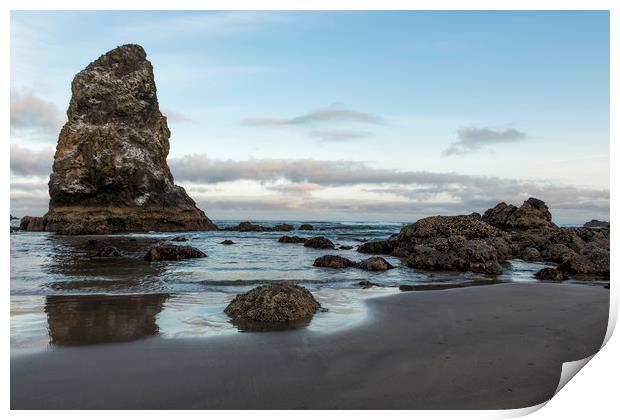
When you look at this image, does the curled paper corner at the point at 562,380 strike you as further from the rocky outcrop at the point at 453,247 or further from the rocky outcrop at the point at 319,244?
the rocky outcrop at the point at 319,244

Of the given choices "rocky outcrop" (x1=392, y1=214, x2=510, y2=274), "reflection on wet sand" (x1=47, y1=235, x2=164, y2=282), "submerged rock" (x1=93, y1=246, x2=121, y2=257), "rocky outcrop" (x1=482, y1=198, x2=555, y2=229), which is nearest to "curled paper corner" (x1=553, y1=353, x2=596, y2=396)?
"rocky outcrop" (x1=392, y1=214, x2=510, y2=274)

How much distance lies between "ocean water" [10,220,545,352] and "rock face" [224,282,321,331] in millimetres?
200

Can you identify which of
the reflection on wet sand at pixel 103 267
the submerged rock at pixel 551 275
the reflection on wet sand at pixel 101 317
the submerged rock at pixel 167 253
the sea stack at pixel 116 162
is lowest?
the submerged rock at pixel 551 275

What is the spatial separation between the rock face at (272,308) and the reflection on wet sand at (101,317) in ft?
3.95

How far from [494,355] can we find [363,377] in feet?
5.30

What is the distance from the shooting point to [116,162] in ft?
144

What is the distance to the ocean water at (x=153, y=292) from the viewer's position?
583 cm

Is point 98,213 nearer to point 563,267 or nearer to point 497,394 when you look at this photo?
point 563,267

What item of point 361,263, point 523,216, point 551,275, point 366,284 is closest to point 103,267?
point 361,263

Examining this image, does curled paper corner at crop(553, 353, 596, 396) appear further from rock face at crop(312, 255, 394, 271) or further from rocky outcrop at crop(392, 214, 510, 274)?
rock face at crop(312, 255, 394, 271)

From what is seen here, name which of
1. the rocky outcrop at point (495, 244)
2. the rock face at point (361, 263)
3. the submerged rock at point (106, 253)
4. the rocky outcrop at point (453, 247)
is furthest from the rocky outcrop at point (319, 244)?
the submerged rock at point (106, 253)

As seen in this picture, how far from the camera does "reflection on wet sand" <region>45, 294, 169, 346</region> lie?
550 cm

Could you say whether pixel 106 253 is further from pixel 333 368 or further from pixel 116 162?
pixel 116 162
